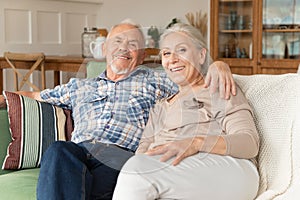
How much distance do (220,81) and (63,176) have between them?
61 centimetres

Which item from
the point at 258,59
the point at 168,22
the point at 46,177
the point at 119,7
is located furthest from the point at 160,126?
the point at 119,7

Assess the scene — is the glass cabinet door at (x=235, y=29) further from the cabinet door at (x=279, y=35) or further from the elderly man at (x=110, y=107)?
the elderly man at (x=110, y=107)

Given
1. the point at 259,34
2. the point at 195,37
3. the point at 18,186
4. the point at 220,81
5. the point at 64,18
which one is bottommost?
the point at 18,186

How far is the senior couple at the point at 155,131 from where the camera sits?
1477 mm

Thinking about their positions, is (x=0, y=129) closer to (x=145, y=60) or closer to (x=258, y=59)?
(x=145, y=60)

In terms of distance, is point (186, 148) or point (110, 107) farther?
point (110, 107)

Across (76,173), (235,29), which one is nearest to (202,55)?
(76,173)

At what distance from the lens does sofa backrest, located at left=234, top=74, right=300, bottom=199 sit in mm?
1624

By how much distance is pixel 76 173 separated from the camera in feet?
5.25

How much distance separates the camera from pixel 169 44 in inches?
68.4

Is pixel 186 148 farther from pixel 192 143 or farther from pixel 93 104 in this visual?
pixel 93 104

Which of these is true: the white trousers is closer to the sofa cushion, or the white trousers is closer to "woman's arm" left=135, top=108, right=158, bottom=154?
"woman's arm" left=135, top=108, right=158, bottom=154

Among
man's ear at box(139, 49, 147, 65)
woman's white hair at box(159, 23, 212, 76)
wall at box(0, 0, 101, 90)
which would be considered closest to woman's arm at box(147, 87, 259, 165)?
woman's white hair at box(159, 23, 212, 76)

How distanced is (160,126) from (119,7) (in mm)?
3733
